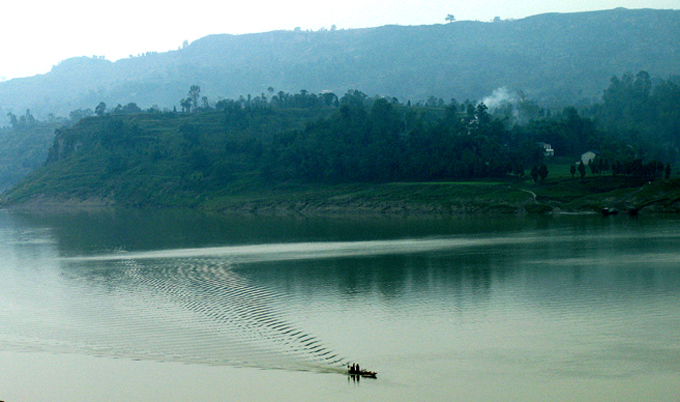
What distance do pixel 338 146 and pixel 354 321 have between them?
314 ft

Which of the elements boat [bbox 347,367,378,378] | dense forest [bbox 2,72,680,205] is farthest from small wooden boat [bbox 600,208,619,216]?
boat [bbox 347,367,378,378]

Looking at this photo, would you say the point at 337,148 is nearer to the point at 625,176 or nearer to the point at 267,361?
the point at 625,176

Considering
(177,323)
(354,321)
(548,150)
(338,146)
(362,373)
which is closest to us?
(362,373)

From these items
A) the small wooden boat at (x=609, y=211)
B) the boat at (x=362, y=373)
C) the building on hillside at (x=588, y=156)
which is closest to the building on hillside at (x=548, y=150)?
the building on hillside at (x=588, y=156)

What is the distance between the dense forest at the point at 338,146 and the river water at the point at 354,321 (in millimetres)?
49725

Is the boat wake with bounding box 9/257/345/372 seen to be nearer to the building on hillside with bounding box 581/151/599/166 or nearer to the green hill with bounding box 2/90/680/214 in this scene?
the green hill with bounding box 2/90/680/214

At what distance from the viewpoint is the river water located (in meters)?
24.5

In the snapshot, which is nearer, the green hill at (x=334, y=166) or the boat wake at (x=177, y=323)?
the boat wake at (x=177, y=323)

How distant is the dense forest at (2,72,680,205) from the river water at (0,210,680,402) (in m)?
49.7

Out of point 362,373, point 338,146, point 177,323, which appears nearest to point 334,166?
point 338,146

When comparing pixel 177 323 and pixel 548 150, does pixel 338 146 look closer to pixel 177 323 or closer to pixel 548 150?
pixel 548 150

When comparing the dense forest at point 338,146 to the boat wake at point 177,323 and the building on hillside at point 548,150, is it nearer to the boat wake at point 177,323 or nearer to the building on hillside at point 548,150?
the building on hillside at point 548,150

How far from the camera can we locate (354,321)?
107 feet

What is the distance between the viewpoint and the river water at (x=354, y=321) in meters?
24.5
